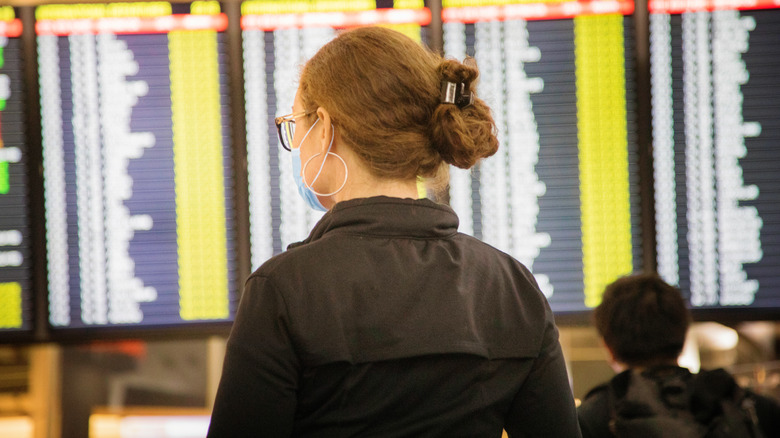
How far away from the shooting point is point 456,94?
950mm

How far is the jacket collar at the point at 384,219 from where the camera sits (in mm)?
902

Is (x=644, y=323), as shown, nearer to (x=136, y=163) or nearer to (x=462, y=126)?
(x=462, y=126)

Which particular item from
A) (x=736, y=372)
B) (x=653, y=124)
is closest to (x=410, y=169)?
(x=653, y=124)

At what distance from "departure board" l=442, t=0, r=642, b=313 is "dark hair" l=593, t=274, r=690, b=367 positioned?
1.10ft

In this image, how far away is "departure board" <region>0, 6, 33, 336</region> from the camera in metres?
2.10

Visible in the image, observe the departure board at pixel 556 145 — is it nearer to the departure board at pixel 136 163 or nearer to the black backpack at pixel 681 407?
the black backpack at pixel 681 407

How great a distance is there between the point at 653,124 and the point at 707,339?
976 mm

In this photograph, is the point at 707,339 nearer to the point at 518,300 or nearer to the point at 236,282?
the point at 236,282

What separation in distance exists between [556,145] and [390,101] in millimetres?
1324

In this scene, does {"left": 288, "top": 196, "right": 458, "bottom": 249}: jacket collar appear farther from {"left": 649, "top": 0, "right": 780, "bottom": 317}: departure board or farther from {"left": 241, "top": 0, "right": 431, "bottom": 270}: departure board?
{"left": 649, "top": 0, "right": 780, "bottom": 317}: departure board

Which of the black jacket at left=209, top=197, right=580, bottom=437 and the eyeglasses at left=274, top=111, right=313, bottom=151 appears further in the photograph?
the eyeglasses at left=274, top=111, right=313, bottom=151

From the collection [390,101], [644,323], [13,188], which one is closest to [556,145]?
[644,323]

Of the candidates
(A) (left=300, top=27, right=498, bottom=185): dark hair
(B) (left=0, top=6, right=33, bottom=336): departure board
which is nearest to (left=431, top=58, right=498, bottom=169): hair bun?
(A) (left=300, top=27, right=498, bottom=185): dark hair

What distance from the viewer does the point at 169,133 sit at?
2.10 metres
